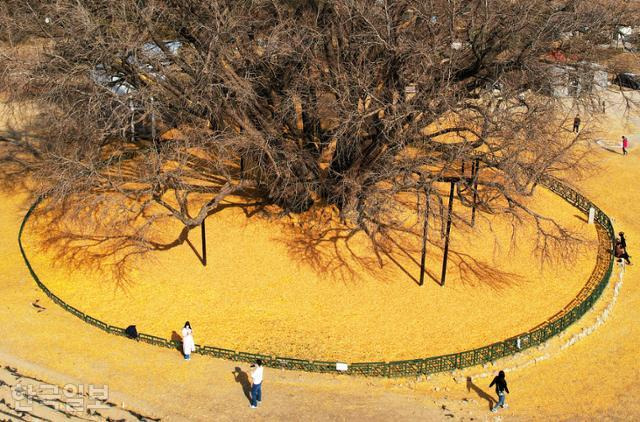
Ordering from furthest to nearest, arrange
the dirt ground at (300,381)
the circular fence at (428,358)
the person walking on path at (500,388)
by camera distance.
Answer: the circular fence at (428,358), the person walking on path at (500,388), the dirt ground at (300,381)

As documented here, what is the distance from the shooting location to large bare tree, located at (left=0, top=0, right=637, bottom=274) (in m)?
20.8

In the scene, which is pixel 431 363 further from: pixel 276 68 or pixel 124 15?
pixel 124 15

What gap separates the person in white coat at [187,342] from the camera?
17.0m

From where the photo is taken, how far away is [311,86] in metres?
23.2

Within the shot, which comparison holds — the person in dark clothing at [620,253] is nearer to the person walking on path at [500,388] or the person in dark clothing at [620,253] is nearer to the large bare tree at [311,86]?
the large bare tree at [311,86]

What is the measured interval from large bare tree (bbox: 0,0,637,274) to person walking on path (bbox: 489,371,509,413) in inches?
232

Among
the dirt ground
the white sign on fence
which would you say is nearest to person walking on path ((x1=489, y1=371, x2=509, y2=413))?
the dirt ground

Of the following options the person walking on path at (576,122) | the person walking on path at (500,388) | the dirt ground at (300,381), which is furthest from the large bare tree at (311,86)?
the person walking on path at (500,388)

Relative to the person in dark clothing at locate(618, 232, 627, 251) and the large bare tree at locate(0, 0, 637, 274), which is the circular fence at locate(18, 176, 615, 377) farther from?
the large bare tree at locate(0, 0, 637, 274)

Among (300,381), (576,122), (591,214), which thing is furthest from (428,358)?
(576,122)

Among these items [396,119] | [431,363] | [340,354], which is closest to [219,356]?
[340,354]

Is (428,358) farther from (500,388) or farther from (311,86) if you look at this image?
(311,86)

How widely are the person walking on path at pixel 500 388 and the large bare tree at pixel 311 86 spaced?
5.90 m

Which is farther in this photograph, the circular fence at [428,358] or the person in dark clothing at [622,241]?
the person in dark clothing at [622,241]
